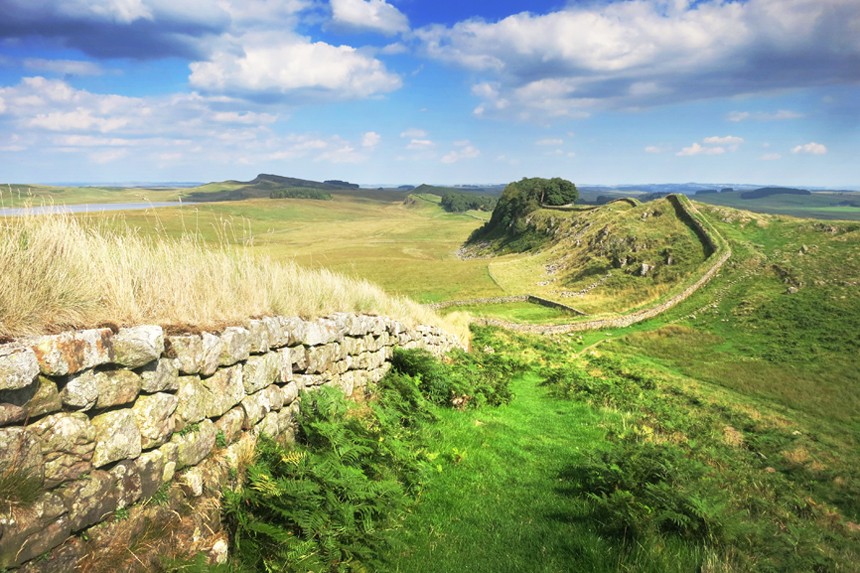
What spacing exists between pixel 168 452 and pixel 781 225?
6241 cm

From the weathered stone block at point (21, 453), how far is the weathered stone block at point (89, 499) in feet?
0.84

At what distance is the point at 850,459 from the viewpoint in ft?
42.1

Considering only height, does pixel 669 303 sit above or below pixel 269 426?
below

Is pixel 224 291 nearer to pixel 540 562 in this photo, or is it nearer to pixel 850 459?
pixel 540 562

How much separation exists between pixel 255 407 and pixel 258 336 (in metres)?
0.94

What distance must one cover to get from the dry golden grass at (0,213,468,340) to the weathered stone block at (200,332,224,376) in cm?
38

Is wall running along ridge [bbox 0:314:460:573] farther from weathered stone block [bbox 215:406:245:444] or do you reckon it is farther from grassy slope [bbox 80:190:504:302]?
grassy slope [bbox 80:190:504:302]

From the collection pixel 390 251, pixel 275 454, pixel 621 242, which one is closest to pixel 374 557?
pixel 275 454

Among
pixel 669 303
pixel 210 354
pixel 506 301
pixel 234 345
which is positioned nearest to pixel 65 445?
pixel 210 354

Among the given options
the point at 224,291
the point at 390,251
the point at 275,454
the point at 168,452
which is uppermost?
the point at 224,291

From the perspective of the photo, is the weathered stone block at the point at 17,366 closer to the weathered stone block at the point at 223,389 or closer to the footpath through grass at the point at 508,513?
the weathered stone block at the point at 223,389

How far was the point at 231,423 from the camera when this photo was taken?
5.26 meters

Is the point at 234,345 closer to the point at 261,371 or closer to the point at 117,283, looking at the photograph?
the point at 261,371

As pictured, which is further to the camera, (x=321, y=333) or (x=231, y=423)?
(x=321, y=333)
